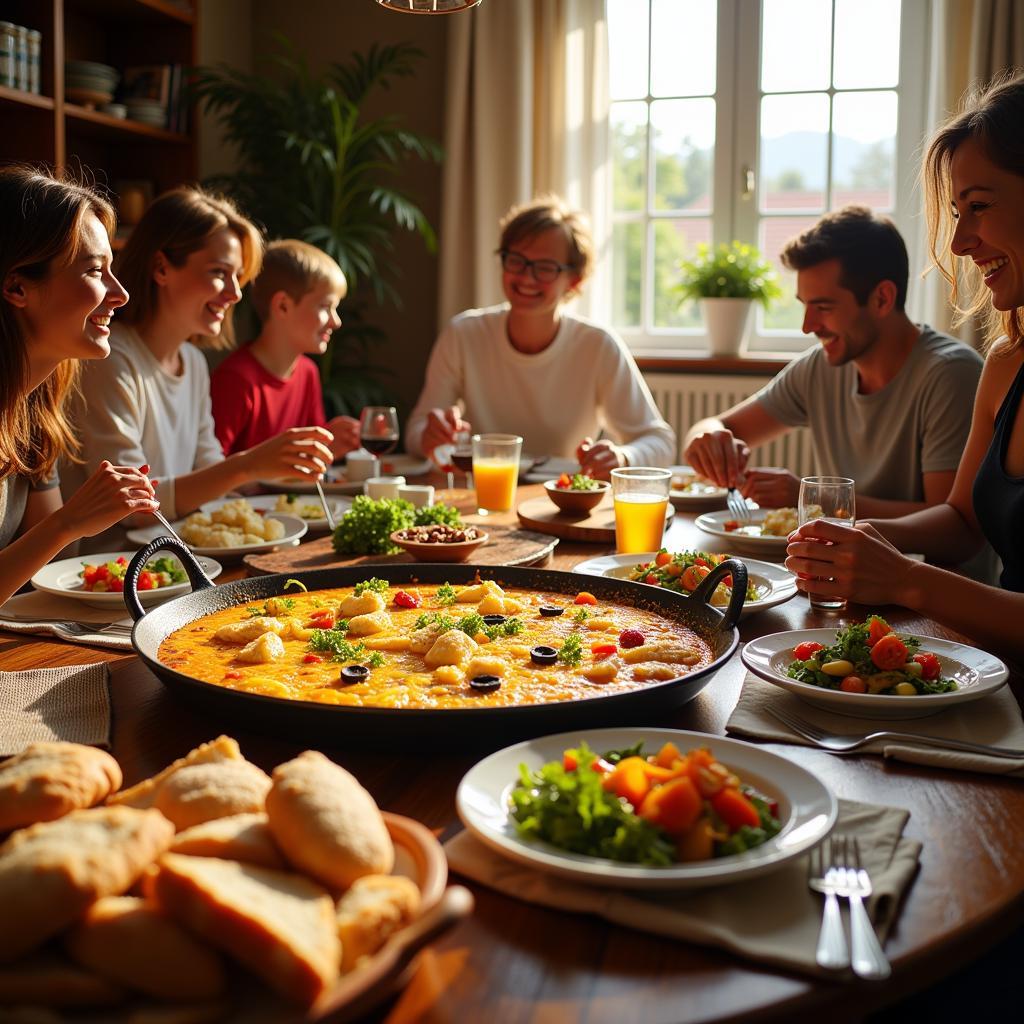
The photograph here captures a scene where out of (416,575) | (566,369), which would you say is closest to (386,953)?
(416,575)

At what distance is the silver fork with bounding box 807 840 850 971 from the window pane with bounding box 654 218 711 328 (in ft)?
16.5

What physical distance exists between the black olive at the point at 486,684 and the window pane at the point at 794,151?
4.75 metres

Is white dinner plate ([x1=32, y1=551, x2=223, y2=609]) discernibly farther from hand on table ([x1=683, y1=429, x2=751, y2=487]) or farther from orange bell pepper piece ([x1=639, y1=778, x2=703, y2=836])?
hand on table ([x1=683, y1=429, x2=751, y2=487])

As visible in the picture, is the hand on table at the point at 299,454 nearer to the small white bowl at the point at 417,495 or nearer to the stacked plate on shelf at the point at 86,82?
the small white bowl at the point at 417,495

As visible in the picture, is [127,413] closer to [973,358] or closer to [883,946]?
[973,358]

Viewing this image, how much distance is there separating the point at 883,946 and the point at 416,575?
4.14ft

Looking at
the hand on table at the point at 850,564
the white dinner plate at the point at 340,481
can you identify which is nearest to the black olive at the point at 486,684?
the hand on table at the point at 850,564

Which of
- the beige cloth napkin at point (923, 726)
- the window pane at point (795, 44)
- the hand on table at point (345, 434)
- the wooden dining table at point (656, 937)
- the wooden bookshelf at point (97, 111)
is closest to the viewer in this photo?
the wooden dining table at point (656, 937)

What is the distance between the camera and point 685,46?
5527 mm

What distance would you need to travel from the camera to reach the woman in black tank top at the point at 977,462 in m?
1.73

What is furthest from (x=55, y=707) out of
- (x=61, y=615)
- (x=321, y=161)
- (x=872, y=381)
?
(x=321, y=161)

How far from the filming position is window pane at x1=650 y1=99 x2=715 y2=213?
18.4 feet

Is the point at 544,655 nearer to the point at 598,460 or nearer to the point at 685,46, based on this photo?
the point at 598,460

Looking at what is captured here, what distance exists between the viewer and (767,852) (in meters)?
0.91
